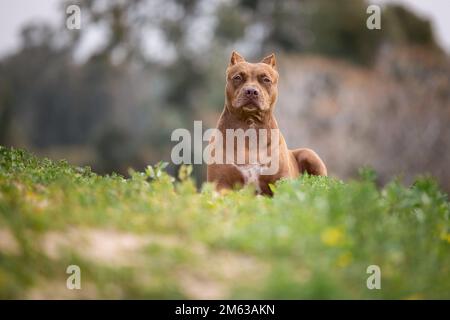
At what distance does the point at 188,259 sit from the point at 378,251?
4.99 ft

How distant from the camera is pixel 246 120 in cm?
960

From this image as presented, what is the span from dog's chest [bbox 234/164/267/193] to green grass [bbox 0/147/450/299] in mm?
2252

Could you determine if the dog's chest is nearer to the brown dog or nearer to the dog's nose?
the brown dog

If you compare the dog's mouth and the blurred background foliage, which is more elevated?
the blurred background foliage

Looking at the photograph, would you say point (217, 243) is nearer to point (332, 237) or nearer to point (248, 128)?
point (332, 237)

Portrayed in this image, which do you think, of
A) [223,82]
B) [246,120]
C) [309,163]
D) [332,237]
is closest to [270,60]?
[246,120]

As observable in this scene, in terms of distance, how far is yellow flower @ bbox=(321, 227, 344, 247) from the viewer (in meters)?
5.82

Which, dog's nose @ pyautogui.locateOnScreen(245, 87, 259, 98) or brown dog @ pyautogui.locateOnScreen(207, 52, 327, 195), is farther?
brown dog @ pyautogui.locateOnScreen(207, 52, 327, 195)

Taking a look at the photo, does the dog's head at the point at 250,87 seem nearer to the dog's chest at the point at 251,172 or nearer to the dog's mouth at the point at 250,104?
the dog's mouth at the point at 250,104

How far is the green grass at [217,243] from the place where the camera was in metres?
5.33


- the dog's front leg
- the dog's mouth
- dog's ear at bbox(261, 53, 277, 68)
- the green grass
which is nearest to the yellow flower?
the green grass
